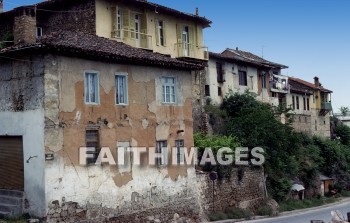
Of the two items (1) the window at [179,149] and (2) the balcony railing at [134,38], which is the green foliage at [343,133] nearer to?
(2) the balcony railing at [134,38]

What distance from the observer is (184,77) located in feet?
75.6

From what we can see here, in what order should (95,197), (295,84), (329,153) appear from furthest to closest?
(295,84) < (329,153) < (95,197)

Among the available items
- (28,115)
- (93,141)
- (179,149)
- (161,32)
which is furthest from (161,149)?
(161,32)

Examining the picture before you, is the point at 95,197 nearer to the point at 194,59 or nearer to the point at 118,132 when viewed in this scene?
the point at 118,132

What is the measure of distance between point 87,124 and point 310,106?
132 feet

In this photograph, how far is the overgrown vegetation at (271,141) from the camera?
2978 cm

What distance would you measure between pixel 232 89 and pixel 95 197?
71.8 ft

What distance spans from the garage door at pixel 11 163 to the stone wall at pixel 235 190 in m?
9.16

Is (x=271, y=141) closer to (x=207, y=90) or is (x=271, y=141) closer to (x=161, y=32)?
(x=207, y=90)

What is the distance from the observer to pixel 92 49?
59.1ft

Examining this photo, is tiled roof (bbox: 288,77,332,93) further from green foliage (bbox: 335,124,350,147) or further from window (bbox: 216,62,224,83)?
window (bbox: 216,62,224,83)

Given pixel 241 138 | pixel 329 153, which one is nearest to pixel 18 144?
pixel 241 138

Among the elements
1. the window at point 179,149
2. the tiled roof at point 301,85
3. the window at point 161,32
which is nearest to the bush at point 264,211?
the window at point 179,149

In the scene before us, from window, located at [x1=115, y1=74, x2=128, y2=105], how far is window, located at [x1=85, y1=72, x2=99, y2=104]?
3.51 ft
